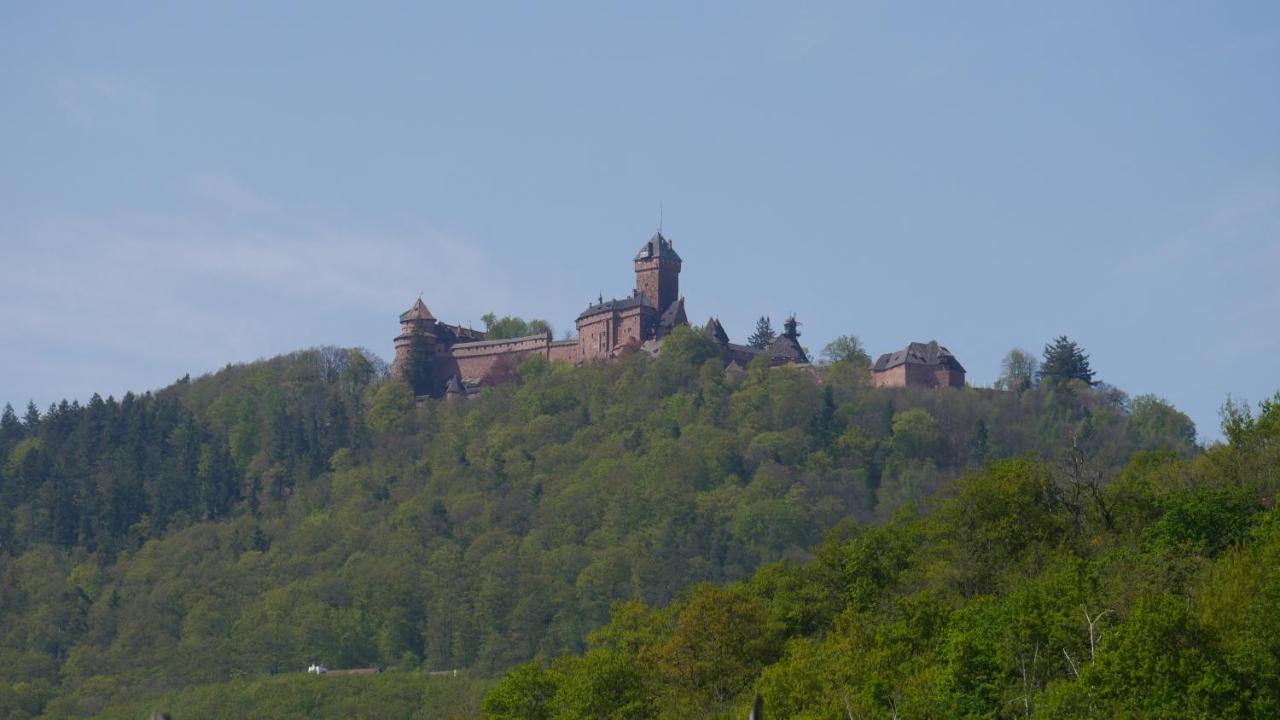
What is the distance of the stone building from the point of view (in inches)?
5625

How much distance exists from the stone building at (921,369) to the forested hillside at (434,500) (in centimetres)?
235

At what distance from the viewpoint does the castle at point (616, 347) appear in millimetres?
144625

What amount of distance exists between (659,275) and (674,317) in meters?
3.69

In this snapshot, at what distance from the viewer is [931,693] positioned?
4797 centimetres

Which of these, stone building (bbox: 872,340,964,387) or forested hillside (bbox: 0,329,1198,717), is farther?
stone building (bbox: 872,340,964,387)

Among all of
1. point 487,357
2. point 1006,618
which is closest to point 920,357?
point 487,357

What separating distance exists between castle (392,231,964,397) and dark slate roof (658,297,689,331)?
68 mm

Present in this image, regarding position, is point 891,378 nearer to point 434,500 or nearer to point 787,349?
point 787,349

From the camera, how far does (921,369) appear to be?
5645 inches

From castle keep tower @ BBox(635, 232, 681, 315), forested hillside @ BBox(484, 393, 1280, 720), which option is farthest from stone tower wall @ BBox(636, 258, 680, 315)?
forested hillside @ BBox(484, 393, 1280, 720)

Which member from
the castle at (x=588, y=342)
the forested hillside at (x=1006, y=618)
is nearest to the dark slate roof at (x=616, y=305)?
the castle at (x=588, y=342)

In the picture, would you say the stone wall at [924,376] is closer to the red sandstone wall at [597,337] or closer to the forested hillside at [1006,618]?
the red sandstone wall at [597,337]

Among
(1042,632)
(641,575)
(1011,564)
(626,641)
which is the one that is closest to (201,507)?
(641,575)

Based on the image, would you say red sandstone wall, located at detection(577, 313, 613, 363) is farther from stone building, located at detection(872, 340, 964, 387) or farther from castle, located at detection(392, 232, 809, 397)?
stone building, located at detection(872, 340, 964, 387)
